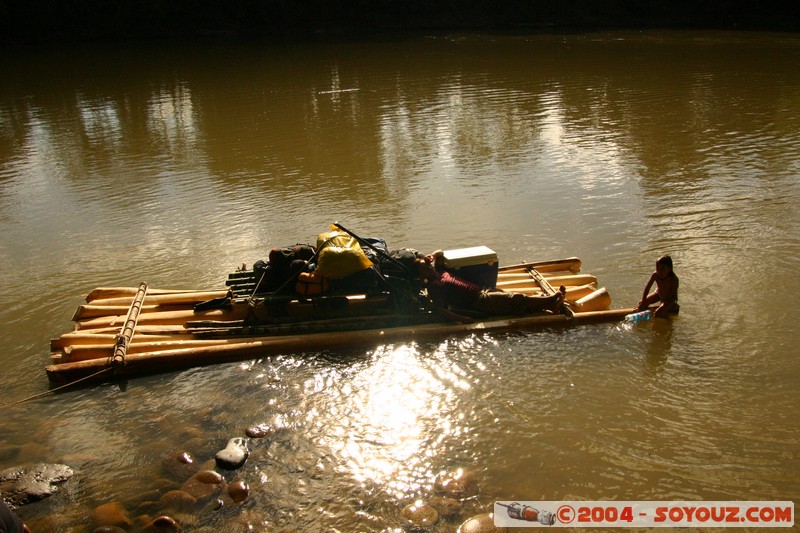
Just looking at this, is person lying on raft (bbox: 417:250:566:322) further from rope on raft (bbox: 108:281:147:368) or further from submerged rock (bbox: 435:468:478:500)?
rope on raft (bbox: 108:281:147:368)

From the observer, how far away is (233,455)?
5.47 m

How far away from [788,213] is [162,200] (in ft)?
36.5

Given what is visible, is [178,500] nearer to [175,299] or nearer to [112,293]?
[175,299]

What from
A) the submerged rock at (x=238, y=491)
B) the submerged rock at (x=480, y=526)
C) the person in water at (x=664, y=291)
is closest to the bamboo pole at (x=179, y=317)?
the submerged rock at (x=238, y=491)

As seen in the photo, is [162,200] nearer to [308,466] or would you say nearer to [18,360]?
[18,360]

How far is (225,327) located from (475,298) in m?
2.81

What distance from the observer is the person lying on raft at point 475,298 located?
285 inches

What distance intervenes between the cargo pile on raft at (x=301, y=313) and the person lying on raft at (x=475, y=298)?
0.24ft

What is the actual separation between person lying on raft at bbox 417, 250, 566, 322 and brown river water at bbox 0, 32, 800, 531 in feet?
1.16

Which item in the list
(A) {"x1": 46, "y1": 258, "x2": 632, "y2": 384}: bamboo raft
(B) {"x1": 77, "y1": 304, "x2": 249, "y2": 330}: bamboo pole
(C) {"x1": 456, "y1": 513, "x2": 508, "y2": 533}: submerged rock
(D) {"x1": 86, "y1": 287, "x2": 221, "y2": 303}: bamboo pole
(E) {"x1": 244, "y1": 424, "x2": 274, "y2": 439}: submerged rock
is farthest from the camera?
(D) {"x1": 86, "y1": 287, "x2": 221, "y2": 303}: bamboo pole

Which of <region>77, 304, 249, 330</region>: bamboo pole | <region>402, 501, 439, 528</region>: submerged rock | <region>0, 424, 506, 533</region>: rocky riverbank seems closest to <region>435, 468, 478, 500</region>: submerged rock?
<region>0, 424, 506, 533</region>: rocky riverbank

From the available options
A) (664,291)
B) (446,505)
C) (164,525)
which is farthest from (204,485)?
(664,291)

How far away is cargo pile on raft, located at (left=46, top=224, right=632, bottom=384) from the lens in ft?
22.3

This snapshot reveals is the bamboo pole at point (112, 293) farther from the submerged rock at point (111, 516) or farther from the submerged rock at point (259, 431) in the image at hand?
the submerged rock at point (111, 516)
